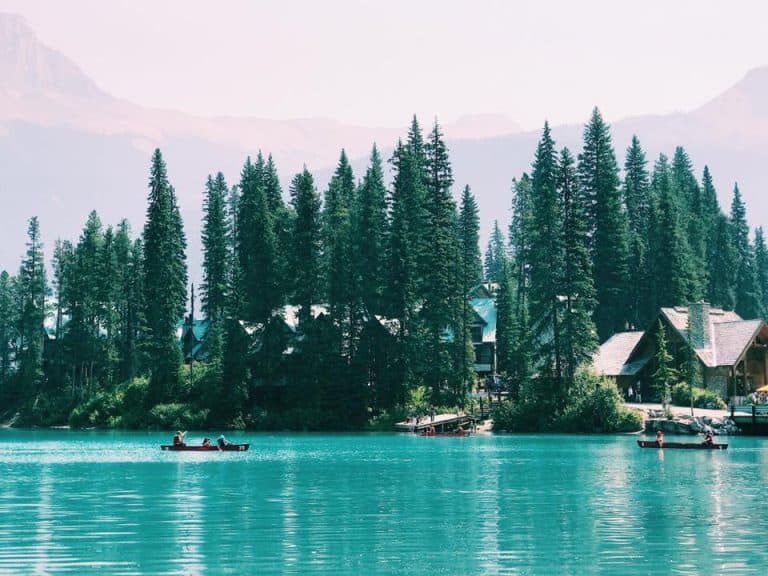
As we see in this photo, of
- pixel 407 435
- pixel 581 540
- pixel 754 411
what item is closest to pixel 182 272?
pixel 407 435

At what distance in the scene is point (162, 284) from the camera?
12550 cm

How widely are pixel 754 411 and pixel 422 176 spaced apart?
4645 cm

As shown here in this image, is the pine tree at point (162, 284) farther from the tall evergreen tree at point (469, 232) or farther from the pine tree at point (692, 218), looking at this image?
the pine tree at point (692, 218)

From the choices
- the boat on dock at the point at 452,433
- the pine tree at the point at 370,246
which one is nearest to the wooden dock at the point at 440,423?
the boat on dock at the point at 452,433

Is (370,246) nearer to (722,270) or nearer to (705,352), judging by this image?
(705,352)

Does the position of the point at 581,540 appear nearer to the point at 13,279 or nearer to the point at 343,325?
the point at 343,325

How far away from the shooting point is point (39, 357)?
470ft

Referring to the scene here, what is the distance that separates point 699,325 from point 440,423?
24.8 m

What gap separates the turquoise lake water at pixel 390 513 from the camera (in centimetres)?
3017

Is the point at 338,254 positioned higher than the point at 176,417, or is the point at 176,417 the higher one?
the point at 338,254

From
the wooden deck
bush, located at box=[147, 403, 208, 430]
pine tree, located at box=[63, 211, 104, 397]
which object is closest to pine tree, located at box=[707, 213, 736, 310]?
the wooden deck

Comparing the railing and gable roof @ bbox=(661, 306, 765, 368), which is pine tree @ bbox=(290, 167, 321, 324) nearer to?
gable roof @ bbox=(661, 306, 765, 368)

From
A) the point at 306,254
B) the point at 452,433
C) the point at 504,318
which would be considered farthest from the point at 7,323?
the point at 452,433

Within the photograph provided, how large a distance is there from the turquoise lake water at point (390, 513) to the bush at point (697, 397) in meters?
27.8
